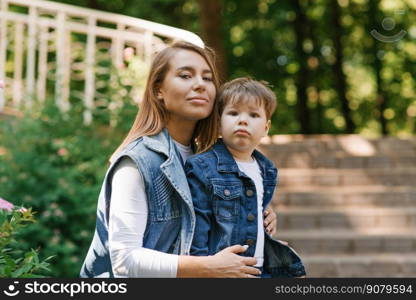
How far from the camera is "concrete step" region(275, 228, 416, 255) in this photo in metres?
6.15

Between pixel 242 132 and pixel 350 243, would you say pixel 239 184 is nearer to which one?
pixel 242 132

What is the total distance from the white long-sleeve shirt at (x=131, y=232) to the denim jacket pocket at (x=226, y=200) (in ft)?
0.72

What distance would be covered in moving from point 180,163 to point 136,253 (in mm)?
338

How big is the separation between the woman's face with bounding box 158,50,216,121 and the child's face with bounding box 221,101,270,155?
7 cm

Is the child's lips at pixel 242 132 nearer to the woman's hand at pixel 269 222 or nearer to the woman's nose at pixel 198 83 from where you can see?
the woman's nose at pixel 198 83

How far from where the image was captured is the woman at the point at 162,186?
1.92 meters

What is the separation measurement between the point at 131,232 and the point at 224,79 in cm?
158

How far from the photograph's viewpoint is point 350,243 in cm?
616

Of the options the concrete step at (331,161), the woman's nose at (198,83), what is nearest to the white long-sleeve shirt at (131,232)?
the woman's nose at (198,83)

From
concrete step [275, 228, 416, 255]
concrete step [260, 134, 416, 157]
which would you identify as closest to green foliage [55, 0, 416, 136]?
concrete step [260, 134, 416, 157]

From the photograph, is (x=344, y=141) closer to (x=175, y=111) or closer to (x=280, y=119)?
(x=175, y=111)

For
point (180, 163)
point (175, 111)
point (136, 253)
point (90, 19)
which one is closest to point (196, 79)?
point (175, 111)

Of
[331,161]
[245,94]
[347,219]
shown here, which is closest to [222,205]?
[245,94]

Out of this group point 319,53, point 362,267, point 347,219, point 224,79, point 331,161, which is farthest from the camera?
point 319,53
